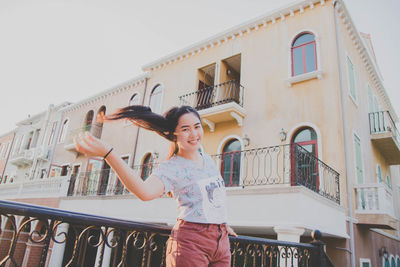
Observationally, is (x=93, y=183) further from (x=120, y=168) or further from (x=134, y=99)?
(x=120, y=168)

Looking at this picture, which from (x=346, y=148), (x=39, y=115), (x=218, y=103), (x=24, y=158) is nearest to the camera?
(x=346, y=148)

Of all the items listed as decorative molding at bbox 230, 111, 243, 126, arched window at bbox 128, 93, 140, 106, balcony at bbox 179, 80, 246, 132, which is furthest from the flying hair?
arched window at bbox 128, 93, 140, 106

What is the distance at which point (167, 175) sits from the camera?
1.75 meters

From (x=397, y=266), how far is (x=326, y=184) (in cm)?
865

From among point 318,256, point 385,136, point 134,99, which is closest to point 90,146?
point 318,256

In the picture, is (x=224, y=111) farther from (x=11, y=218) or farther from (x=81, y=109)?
(x=81, y=109)

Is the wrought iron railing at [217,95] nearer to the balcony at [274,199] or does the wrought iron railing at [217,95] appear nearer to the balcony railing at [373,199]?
the balcony at [274,199]

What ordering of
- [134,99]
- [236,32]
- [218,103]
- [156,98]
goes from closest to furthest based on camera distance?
[218,103]
[236,32]
[156,98]
[134,99]

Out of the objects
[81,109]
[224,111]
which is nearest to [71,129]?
[81,109]

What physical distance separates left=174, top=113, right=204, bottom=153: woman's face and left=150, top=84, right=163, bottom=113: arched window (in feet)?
39.4

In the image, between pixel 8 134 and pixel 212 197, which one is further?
pixel 8 134

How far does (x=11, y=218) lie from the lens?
1.35 metres

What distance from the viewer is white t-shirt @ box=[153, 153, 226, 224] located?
5.77ft

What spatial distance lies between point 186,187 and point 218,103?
9227 millimetres
